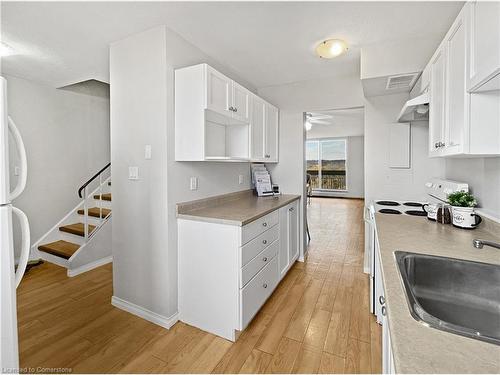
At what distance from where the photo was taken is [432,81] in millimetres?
1805

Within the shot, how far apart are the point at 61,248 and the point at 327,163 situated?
8833 millimetres

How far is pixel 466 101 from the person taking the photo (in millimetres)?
1272

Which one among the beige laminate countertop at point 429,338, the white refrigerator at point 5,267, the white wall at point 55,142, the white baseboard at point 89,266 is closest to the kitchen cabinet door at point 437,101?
the beige laminate countertop at point 429,338

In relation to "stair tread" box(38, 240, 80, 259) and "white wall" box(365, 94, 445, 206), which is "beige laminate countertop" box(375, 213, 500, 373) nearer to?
"white wall" box(365, 94, 445, 206)

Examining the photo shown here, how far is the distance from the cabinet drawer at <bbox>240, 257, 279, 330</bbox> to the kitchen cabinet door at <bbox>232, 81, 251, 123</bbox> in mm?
1445

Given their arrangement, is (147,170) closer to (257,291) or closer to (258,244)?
(258,244)

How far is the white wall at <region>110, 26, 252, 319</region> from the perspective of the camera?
2.02 meters

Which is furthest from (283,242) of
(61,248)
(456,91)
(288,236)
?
(61,248)

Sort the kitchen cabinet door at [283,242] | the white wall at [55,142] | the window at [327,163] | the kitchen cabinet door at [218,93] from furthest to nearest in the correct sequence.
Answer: the window at [327,163] < the white wall at [55,142] < the kitchen cabinet door at [283,242] < the kitchen cabinet door at [218,93]

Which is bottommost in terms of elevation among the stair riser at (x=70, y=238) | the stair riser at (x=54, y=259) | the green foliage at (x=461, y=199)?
the stair riser at (x=54, y=259)

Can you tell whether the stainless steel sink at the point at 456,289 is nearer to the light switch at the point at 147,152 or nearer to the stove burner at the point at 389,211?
the stove burner at the point at 389,211

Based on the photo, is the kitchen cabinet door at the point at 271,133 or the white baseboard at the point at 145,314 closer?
the white baseboard at the point at 145,314

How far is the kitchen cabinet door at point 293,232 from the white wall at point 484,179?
1628 millimetres

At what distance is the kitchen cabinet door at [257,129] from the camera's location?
271cm
